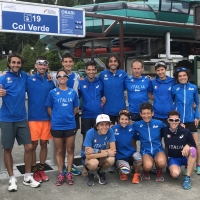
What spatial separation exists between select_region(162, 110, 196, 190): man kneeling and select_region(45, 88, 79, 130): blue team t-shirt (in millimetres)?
1537

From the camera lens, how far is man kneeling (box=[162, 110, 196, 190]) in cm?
435

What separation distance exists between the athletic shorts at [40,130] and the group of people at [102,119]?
11 mm

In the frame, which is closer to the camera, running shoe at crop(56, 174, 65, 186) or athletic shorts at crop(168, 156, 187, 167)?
running shoe at crop(56, 174, 65, 186)

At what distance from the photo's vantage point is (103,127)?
4309 millimetres

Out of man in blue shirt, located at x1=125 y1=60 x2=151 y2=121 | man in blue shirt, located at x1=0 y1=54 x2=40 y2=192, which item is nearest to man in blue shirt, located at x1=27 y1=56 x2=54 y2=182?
man in blue shirt, located at x1=0 y1=54 x2=40 y2=192

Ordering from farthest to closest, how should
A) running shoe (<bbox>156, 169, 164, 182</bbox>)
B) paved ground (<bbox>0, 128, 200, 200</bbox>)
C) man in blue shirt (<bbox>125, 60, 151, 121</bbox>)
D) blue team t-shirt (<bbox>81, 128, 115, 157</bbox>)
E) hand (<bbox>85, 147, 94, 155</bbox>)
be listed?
man in blue shirt (<bbox>125, 60, 151, 121</bbox>)
running shoe (<bbox>156, 169, 164, 182</bbox>)
blue team t-shirt (<bbox>81, 128, 115, 157</bbox>)
hand (<bbox>85, 147, 94, 155</bbox>)
paved ground (<bbox>0, 128, 200, 200</bbox>)

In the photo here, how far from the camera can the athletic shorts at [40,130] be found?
451 cm

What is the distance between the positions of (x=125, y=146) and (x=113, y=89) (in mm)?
983

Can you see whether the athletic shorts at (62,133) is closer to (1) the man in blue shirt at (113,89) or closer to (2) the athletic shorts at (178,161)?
(1) the man in blue shirt at (113,89)

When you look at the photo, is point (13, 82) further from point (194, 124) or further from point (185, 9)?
point (185, 9)

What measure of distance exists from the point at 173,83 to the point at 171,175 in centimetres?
153

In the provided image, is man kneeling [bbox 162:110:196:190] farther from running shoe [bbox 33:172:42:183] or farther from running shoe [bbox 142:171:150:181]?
running shoe [bbox 33:172:42:183]

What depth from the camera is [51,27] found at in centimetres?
632

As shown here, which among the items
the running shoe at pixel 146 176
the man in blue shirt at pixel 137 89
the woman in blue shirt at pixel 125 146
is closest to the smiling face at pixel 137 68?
the man in blue shirt at pixel 137 89
